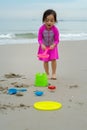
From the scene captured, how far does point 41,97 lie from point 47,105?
38cm

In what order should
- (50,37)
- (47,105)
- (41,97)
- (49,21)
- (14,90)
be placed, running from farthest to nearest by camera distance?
(50,37) → (49,21) → (14,90) → (41,97) → (47,105)

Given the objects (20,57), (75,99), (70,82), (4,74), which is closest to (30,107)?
(75,99)

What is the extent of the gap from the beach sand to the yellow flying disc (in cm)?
5

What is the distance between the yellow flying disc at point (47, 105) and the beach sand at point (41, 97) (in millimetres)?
50

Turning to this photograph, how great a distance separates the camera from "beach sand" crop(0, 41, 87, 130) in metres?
2.57

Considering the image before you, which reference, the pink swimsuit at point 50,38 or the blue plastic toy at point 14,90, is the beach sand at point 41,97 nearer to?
the blue plastic toy at point 14,90

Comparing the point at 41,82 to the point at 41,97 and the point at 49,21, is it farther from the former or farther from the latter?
the point at 49,21

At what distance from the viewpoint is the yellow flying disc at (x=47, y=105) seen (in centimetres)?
291

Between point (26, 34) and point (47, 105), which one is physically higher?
point (47, 105)

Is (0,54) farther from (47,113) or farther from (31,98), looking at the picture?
(47,113)

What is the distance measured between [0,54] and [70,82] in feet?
9.81

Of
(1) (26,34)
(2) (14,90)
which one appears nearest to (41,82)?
(2) (14,90)

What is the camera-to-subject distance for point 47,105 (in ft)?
9.98

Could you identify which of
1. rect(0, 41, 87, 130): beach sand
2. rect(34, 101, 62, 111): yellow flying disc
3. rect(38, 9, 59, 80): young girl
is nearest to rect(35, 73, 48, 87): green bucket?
rect(0, 41, 87, 130): beach sand
